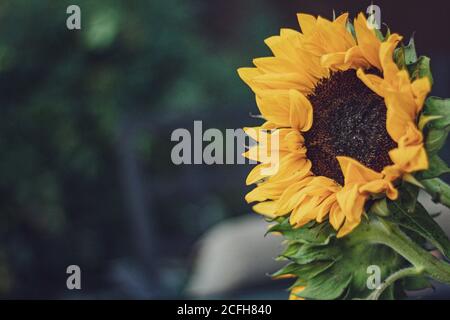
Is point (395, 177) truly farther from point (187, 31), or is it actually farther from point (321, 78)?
point (187, 31)

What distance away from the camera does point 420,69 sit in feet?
1.54

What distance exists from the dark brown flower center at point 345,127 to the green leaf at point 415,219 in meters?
0.02

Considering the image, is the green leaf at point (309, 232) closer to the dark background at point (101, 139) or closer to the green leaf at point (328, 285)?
the green leaf at point (328, 285)

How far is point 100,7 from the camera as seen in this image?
2854 millimetres

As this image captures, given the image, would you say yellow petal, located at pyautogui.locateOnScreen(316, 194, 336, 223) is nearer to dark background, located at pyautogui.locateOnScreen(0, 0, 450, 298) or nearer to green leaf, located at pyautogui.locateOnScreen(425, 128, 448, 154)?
green leaf, located at pyautogui.locateOnScreen(425, 128, 448, 154)

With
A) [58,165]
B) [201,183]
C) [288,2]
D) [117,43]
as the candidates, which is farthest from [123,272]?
[288,2]

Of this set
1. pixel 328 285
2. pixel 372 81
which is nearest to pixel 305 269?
pixel 328 285

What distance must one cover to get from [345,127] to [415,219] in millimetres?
68

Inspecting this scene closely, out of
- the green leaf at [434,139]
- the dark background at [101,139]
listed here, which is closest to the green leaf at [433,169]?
the green leaf at [434,139]

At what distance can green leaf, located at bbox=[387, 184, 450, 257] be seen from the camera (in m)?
0.47

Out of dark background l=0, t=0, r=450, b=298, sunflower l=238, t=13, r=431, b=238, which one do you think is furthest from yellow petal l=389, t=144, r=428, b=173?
dark background l=0, t=0, r=450, b=298

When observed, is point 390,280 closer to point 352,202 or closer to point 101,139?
point 352,202

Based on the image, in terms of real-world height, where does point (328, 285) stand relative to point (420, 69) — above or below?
below
